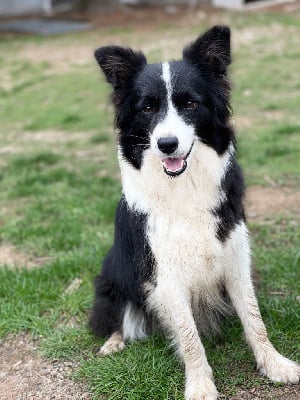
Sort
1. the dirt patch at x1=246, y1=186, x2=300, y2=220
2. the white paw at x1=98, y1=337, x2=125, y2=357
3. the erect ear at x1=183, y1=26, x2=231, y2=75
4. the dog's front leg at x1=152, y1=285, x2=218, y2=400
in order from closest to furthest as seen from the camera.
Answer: the erect ear at x1=183, y1=26, x2=231, y2=75
the dog's front leg at x1=152, y1=285, x2=218, y2=400
the white paw at x1=98, y1=337, x2=125, y2=357
the dirt patch at x1=246, y1=186, x2=300, y2=220

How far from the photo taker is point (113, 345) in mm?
2979

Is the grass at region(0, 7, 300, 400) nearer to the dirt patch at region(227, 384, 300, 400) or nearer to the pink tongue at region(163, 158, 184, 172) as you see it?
the dirt patch at region(227, 384, 300, 400)

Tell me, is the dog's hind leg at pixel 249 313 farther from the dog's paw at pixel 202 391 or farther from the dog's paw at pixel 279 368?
the dog's paw at pixel 202 391

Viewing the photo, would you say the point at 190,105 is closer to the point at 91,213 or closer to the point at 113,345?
the point at 113,345

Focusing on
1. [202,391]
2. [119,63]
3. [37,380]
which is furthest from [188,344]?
[119,63]

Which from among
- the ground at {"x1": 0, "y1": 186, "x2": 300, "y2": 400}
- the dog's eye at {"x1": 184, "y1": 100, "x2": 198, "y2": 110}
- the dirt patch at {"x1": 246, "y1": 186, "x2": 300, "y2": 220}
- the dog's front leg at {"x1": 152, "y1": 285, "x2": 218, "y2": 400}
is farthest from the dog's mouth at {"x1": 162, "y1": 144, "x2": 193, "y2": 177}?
the dirt patch at {"x1": 246, "y1": 186, "x2": 300, "y2": 220}

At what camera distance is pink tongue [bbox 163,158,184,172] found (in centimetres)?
238

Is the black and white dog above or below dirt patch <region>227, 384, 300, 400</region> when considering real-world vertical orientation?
above

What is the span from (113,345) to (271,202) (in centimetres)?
221

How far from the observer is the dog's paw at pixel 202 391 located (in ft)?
8.27

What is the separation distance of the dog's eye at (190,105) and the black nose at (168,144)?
23 centimetres

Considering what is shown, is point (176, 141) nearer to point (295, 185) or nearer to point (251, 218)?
point (251, 218)

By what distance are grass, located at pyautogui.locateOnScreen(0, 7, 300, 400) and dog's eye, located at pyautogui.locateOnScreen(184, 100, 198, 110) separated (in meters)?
0.70

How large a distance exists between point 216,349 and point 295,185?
238cm
